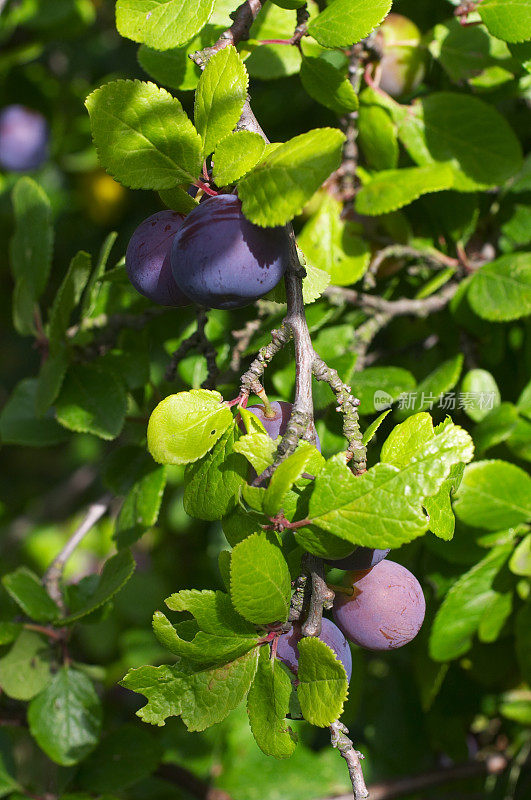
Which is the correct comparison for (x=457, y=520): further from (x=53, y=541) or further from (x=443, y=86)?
(x=53, y=541)

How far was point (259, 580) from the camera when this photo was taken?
1.84 feet

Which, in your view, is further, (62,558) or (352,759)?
(62,558)

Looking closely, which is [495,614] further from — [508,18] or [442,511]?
[508,18]

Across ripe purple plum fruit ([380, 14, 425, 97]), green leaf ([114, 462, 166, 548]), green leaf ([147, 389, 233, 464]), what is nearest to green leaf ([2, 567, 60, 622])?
green leaf ([114, 462, 166, 548])

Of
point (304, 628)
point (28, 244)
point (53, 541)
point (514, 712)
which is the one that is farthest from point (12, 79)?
point (514, 712)

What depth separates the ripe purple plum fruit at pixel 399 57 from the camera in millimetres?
1021

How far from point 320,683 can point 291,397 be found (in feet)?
1.41

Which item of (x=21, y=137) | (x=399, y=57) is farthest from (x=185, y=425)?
(x=21, y=137)

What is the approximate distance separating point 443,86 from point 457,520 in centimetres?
63

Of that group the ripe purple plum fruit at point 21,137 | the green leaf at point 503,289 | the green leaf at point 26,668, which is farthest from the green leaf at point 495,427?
the ripe purple plum fruit at point 21,137

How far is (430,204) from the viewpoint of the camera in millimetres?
1062

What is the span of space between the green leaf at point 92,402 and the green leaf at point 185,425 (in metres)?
0.35

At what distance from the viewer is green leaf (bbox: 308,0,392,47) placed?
0.69m

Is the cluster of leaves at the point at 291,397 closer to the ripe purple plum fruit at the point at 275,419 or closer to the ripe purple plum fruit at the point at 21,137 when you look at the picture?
the ripe purple plum fruit at the point at 275,419
